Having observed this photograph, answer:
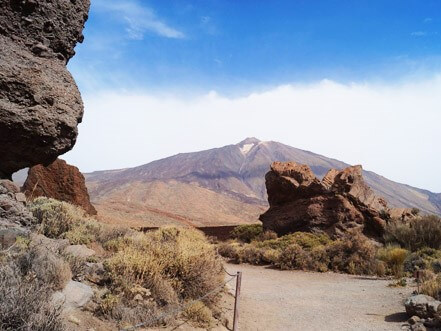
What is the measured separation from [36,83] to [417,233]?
16217 mm

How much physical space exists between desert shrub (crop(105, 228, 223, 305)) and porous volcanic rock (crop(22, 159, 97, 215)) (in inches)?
380

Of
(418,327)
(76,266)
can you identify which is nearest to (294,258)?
(418,327)

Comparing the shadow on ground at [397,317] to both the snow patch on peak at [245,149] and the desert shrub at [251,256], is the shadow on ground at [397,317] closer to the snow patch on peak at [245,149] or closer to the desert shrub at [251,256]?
the desert shrub at [251,256]

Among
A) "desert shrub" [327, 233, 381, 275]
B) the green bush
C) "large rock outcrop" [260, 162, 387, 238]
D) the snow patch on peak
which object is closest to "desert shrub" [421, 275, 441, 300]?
"desert shrub" [327, 233, 381, 275]

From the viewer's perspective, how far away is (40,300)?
3.71 metres

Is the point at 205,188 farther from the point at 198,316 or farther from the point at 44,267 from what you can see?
the point at 44,267

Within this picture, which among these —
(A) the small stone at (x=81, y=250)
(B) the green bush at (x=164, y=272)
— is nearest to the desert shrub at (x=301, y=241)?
(B) the green bush at (x=164, y=272)

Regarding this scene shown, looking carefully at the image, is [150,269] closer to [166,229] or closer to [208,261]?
[208,261]

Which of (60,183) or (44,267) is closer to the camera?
(44,267)

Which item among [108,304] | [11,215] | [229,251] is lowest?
[229,251]

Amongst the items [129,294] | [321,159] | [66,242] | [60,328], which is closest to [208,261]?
[129,294]

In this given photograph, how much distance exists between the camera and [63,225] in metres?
9.02

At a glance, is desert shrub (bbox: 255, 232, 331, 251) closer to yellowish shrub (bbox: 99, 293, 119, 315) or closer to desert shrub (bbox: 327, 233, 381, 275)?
desert shrub (bbox: 327, 233, 381, 275)

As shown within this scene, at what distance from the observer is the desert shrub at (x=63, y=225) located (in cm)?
839
